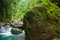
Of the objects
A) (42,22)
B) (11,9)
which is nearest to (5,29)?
(11,9)

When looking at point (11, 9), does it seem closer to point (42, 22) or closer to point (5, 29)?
point (5, 29)

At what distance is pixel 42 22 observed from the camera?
5234 mm

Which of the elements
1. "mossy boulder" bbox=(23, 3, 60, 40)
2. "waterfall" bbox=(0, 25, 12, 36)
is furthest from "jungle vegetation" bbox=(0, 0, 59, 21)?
"mossy boulder" bbox=(23, 3, 60, 40)

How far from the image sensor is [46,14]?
5434 mm

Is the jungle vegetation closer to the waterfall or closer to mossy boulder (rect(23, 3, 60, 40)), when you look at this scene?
the waterfall

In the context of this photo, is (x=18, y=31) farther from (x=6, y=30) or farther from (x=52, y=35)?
(x=52, y=35)

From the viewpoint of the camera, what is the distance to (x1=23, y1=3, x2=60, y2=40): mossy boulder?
5168 mm

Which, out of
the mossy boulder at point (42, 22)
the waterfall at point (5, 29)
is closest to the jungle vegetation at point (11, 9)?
the waterfall at point (5, 29)

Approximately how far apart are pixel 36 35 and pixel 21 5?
24633mm

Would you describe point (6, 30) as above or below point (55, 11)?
below

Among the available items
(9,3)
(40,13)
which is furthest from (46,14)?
(9,3)

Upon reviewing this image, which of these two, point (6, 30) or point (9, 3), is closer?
point (6, 30)

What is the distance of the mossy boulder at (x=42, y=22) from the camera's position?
17.0 feet

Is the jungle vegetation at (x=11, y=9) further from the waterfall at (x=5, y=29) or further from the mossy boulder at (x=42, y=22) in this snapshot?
the mossy boulder at (x=42, y=22)
